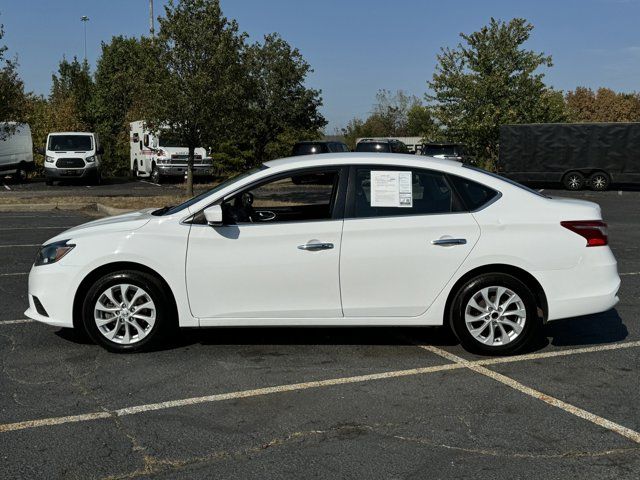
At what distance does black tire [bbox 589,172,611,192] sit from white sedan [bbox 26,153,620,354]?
22753 mm

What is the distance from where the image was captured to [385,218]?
219 inches

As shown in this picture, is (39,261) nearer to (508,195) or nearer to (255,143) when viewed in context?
(508,195)

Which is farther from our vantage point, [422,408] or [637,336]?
[637,336]

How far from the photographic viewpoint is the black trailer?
26703 millimetres

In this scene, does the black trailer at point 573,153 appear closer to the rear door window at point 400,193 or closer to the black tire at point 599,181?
the black tire at point 599,181

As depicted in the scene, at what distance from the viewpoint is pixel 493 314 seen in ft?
18.4

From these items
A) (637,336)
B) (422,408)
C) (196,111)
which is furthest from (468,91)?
(422,408)

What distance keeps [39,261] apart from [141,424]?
212 centimetres

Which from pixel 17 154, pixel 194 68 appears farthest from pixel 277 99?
pixel 194 68

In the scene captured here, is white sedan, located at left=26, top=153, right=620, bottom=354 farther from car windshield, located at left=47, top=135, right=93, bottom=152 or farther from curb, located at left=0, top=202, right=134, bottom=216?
car windshield, located at left=47, top=135, right=93, bottom=152

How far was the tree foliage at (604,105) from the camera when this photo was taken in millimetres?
76625

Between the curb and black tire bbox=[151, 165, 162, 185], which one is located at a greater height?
black tire bbox=[151, 165, 162, 185]

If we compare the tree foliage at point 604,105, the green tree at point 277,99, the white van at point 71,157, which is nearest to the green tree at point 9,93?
the white van at point 71,157

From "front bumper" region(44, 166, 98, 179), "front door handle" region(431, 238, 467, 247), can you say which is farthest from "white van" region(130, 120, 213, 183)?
"front door handle" region(431, 238, 467, 247)
